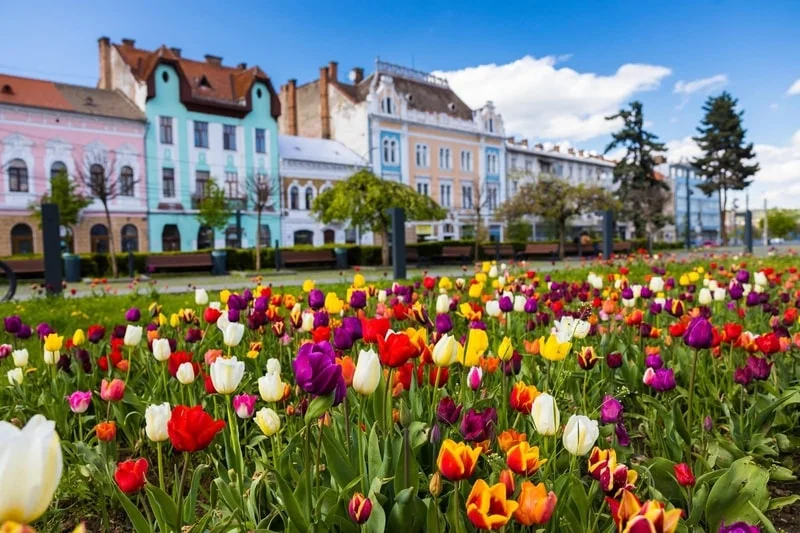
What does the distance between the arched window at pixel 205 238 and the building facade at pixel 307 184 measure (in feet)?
13.8

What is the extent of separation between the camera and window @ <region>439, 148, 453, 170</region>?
42531mm

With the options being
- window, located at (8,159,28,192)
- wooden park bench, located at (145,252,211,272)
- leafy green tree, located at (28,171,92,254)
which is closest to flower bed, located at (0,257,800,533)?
wooden park bench, located at (145,252,211,272)

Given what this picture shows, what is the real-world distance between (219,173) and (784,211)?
9963 cm

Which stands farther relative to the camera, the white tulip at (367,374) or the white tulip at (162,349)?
the white tulip at (162,349)

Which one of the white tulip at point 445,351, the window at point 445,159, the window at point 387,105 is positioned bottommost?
the white tulip at point 445,351

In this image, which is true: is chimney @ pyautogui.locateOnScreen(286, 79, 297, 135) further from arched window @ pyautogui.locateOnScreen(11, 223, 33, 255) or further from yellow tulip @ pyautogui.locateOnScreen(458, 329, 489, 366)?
yellow tulip @ pyautogui.locateOnScreen(458, 329, 489, 366)

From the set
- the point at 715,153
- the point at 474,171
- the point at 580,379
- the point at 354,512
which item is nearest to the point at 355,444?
the point at 354,512

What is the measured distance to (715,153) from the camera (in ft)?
173

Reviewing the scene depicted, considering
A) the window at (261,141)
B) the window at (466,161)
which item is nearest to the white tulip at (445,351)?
the window at (261,141)

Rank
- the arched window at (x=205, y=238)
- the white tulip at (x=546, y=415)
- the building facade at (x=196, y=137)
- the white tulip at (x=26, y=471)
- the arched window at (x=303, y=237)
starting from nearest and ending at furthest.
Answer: the white tulip at (x=26, y=471) < the white tulip at (x=546, y=415) < the building facade at (x=196, y=137) < the arched window at (x=205, y=238) < the arched window at (x=303, y=237)

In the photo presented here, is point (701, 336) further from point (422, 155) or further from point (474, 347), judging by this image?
point (422, 155)

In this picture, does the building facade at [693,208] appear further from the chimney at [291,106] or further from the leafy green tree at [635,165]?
the chimney at [291,106]

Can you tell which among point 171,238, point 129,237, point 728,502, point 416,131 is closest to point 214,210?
point 171,238

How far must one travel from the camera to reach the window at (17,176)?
26.9 metres
